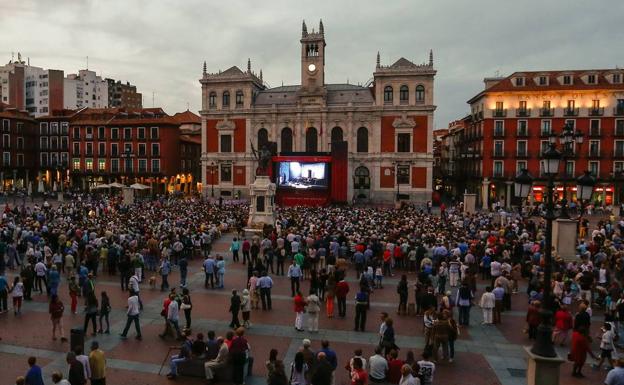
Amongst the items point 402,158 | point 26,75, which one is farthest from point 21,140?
point 402,158

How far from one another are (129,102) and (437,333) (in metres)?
130

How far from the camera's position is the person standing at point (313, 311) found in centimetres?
1220

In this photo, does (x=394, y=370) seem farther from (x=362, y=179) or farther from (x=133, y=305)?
(x=362, y=179)

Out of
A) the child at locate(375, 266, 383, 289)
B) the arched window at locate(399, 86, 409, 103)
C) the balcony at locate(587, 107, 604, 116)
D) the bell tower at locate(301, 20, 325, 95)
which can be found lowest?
the child at locate(375, 266, 383, 289)

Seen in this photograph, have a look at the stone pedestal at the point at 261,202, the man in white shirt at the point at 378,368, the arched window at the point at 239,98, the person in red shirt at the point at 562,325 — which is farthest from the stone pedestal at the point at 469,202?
the arched window at the point at 239,98

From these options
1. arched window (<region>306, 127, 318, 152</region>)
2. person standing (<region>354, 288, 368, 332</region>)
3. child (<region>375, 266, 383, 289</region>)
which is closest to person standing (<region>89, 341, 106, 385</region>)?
person standing (<region>354, 288, 368, 332</region>)

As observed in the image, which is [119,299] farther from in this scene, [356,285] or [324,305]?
[356,285]

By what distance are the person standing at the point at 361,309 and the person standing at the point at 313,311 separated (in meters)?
1.08

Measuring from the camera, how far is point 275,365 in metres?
8.34

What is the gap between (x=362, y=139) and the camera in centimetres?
6312

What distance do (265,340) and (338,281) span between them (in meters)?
3.04

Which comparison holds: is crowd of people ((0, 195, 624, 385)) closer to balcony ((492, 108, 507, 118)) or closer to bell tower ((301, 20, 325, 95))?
balcony ((492, 108, 507, 118))

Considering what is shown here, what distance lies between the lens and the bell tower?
65.2 m

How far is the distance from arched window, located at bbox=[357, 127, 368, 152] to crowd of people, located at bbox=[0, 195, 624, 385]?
34913 millimetres
